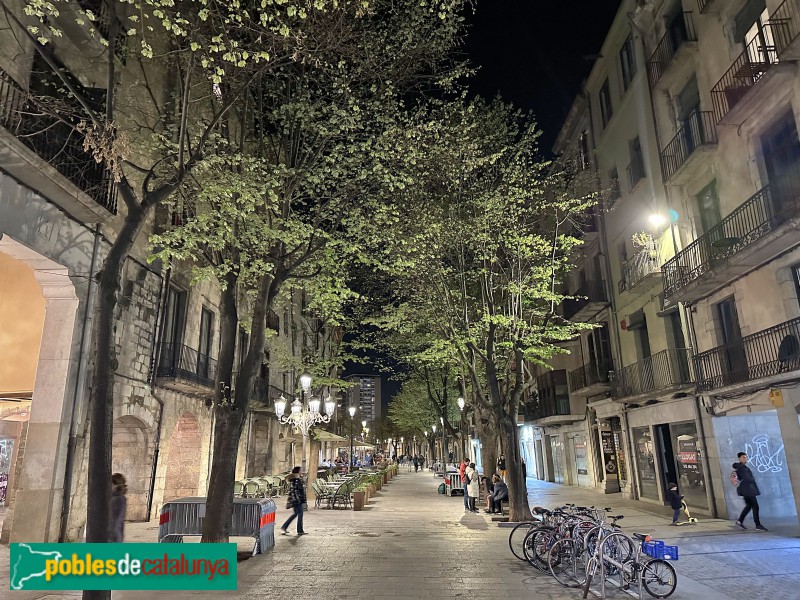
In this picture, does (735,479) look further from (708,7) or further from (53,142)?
(53,142)

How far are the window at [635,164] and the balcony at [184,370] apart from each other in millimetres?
16408

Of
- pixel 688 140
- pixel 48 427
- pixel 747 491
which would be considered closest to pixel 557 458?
pixel 747 491

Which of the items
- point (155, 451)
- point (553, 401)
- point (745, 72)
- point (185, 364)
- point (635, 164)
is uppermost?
point (635, 164)

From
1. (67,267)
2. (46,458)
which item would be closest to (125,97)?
(67,267)

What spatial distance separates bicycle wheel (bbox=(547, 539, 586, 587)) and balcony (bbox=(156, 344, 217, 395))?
1041cm

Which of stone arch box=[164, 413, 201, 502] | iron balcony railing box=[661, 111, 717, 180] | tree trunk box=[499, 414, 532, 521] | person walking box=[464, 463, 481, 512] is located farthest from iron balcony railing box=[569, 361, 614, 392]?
stone arch box=[164, 413, 201, 502]

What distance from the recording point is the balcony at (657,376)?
17.1 metres

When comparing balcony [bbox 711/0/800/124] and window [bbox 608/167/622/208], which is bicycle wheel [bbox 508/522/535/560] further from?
window [bbox 608/167/622/208]

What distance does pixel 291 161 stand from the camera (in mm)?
12328

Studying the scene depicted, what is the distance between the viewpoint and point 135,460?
15.4 m

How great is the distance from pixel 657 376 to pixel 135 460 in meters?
16.8

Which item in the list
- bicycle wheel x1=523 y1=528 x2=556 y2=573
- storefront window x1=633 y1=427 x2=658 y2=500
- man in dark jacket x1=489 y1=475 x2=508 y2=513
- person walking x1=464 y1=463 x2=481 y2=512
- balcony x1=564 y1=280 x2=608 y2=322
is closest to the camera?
bicycle wheel x1=523 y1=528 x2=556 y2=573

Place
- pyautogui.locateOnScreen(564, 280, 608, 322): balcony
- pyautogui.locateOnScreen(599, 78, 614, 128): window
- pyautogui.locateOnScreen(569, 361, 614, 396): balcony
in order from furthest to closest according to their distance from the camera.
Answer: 1. pyautogui.locateOnScreen(599, 78, 614, 128): window
2. pyautogui.locateOnScreen(564, 280, 608, 322): balcony
3. pyautogui.locateOnScreen(569, 361, 614, 396): balcony

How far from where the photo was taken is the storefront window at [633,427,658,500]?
766 inches
